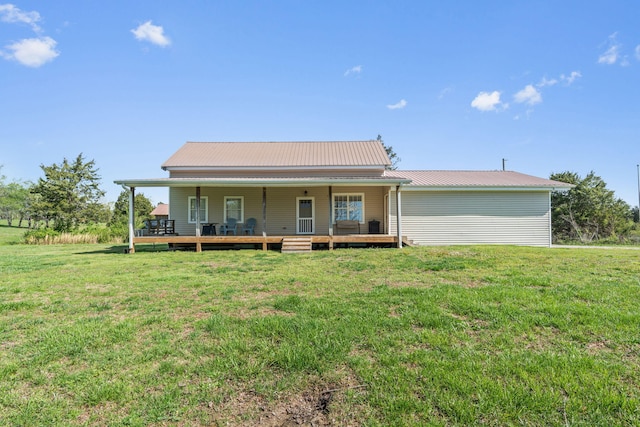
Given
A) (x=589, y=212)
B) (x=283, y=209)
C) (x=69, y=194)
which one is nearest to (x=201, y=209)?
(x=283, y=209)

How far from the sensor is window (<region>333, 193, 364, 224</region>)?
48.2 feet

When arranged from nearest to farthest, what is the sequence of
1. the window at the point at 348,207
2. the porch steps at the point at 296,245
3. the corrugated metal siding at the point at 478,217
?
the porch steps at the point at 296,245 < the corrugated metal siding at the point at 478,217 < the window at the point at 348,207

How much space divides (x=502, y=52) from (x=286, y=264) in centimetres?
1294

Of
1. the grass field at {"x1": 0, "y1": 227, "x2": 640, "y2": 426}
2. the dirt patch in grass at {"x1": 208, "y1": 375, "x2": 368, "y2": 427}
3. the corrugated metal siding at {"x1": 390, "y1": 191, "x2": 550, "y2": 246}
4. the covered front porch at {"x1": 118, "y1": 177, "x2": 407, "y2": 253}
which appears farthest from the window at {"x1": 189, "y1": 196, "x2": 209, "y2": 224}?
the dirt patch in grass at {"x1": 208, "y1": 375, "x2": 368, "y2": 427}

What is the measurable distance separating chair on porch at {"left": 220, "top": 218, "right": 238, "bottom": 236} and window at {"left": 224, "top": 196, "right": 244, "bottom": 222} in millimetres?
258

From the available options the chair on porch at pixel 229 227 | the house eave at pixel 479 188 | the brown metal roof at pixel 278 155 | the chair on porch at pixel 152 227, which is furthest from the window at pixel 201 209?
the house eave at pixel 479 188

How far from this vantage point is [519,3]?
10141mm

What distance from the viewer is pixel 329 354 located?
2.87m

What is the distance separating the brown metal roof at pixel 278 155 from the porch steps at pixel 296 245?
16.3 feet

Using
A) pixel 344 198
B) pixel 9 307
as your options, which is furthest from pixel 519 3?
pixel 9 307

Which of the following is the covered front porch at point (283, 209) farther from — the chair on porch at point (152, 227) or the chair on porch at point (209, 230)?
the chair on porch at point (152, 227)

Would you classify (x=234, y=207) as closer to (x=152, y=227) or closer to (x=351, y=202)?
(x=152, y=227)

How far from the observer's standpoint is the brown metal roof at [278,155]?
15.8m

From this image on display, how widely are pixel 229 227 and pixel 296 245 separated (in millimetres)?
4384
